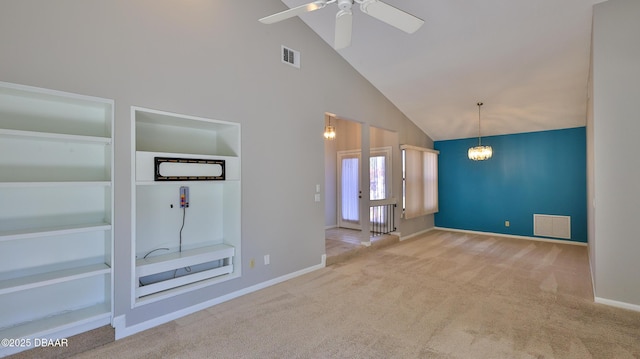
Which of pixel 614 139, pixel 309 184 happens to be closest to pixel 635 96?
pixel 614 139

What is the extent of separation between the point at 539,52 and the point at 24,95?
18.8 feet

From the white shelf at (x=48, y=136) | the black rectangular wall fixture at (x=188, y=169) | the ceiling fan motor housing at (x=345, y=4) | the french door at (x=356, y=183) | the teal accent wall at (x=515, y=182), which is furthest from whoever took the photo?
the french door at (x=356, y=183)

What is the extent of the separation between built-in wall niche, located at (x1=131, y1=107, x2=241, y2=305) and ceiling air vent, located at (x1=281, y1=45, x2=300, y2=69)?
1.31m

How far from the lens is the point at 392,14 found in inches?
91.4

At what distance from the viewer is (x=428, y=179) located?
7.41 metres

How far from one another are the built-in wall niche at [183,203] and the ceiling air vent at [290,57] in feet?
4.29

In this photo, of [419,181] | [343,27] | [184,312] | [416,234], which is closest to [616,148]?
[343,27]

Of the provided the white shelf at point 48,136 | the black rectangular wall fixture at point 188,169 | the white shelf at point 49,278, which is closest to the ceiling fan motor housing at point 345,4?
the black rectangular wall fixture at point 188,169

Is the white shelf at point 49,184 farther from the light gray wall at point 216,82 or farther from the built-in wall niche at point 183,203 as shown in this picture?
the built-in wall niche at point 183,203

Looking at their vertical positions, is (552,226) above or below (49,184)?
below

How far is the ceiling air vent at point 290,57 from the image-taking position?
402 centimetres

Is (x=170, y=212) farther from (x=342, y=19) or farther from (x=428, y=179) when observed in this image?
(x=428, y=179)

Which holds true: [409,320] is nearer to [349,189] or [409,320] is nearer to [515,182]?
[349,189]

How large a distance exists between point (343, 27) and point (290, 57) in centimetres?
163
